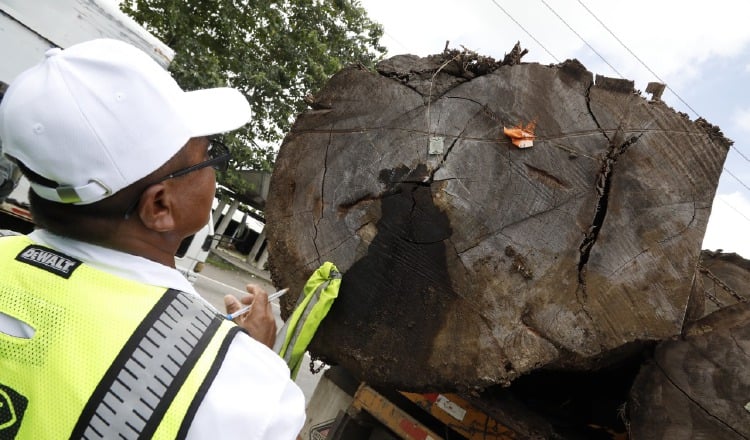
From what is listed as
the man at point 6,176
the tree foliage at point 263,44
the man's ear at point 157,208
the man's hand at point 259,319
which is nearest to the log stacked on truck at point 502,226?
the man's hand at point 259,319

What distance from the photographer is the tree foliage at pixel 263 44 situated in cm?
1105

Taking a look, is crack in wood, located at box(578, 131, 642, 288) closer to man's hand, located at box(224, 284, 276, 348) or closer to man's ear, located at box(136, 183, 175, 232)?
man's hand, located at box(224, 284, 276, 348)

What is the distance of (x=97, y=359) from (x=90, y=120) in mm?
420

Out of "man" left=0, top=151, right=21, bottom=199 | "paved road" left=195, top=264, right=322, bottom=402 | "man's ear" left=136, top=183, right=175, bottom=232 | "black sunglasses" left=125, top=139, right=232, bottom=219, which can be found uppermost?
"black sunglasses" left=125, top=139, right=232, bottom=219

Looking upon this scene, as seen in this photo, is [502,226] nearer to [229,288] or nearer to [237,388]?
[237,388]

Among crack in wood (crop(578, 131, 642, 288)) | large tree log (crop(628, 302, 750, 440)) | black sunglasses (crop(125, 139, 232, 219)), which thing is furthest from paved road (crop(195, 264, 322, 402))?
black sunglasses (crop(125, 139, 232, 219))

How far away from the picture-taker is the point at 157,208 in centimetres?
109

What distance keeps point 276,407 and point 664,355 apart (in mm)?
1563

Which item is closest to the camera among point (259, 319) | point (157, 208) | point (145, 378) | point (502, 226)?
point (145, 378)

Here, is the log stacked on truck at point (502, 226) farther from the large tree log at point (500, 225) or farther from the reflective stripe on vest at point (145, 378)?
the reflective stripe on vest at point (145, 378)

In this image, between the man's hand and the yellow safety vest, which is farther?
the man's hand

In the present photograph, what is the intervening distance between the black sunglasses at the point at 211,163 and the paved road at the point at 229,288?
4954 millimetres

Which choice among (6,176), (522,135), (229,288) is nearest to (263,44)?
(229,288)

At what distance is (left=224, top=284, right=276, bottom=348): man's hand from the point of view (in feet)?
4.89
